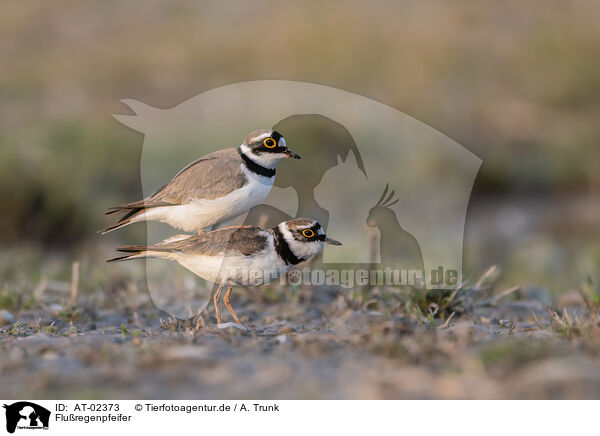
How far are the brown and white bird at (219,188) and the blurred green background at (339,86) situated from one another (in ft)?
12.4

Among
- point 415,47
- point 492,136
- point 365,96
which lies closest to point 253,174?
point 492,136

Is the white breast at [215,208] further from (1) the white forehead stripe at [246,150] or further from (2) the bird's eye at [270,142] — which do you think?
(2) the bird's eye at [270,142]

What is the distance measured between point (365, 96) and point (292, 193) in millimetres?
6336

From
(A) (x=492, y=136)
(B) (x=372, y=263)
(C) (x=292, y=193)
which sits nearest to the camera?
(B) (x=372, y=263)

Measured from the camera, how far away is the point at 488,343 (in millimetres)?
4137

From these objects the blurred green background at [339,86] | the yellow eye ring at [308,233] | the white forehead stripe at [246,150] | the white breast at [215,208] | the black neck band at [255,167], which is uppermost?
the blurred green background at [339,86]

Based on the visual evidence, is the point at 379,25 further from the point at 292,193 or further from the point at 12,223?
the point at 12,223

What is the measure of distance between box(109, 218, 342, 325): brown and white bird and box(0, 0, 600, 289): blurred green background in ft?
12.5

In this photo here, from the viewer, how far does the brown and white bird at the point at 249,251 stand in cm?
446

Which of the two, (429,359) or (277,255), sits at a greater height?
(277,255)

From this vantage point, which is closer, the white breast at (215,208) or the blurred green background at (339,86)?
the white breast at (215,208)

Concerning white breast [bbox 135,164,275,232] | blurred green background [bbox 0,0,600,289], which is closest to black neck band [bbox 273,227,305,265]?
white breast [bbox 135,164,275,232]

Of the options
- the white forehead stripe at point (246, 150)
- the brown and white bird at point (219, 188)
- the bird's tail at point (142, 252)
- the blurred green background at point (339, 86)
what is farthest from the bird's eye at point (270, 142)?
the blurred green background at point (339, 86)

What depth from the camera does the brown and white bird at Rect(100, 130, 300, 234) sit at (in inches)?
173
